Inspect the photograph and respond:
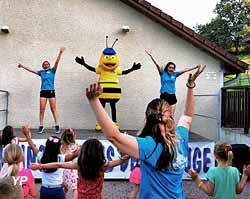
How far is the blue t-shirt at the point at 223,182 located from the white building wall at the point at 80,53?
372 inches

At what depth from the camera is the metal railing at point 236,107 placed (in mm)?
12164

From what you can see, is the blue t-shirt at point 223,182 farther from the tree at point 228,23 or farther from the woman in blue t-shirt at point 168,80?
the tree at point 228,23

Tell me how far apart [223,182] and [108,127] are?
211cm

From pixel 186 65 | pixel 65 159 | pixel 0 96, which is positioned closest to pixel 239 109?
pixel 186 65

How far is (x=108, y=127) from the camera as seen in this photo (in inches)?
112

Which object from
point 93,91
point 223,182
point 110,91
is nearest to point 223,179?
point 223,182

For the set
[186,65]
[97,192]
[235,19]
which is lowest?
[97,192]

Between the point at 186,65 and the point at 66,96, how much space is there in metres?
3.52

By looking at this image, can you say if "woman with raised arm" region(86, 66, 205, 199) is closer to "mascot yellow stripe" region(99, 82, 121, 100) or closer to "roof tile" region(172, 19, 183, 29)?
"mascot yellow stripe" region(99, 82, 121, 100)

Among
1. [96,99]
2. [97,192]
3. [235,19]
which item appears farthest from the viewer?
[235,19]

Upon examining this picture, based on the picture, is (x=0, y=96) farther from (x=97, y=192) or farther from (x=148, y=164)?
(x=148, y=164)

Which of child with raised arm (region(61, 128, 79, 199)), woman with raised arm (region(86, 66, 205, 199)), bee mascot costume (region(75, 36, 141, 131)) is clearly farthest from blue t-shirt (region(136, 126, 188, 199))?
bee mascot costume (region(75, 36, 141, 131))

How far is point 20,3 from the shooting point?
13.7 m

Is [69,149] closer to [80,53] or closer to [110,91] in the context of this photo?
[110,91]
